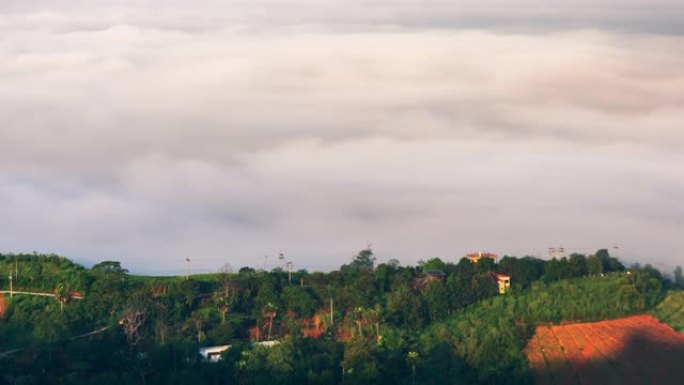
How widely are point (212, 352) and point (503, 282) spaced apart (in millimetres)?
15402

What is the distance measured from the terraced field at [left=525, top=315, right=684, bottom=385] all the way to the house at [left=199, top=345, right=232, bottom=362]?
41.4ft

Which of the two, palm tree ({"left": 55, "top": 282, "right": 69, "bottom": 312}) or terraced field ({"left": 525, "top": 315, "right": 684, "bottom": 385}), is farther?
palm tree ({"left": 55, "top": 282, "right": 69, "bottom": 312})

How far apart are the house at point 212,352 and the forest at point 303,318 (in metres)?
0.27

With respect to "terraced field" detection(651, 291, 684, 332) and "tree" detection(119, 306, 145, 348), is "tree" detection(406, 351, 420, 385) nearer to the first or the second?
"tree" detection(119, 306, 145, 348)

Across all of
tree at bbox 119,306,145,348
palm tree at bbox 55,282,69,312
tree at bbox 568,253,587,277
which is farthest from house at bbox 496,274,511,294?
palm tree at bbox 55,282,69,312

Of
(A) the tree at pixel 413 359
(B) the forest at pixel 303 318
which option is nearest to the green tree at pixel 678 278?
(B) the forest at pixel 303 318

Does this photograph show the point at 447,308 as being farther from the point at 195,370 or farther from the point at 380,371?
the point at 195,370

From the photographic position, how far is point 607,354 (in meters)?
62.3

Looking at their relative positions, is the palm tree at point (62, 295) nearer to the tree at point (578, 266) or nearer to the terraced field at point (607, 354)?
the terraced field at point (607, 354)

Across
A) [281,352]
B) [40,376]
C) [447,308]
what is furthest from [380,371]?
[40,376]

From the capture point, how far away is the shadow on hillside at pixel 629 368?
199ft

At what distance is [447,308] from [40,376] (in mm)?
18469

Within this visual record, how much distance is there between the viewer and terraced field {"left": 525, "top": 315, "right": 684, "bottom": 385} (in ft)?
200

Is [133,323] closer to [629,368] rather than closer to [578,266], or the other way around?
[629,368]
